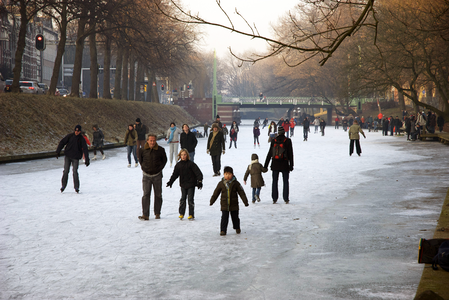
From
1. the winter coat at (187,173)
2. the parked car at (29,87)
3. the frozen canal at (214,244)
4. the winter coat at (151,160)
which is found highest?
the parked car at (29,87)

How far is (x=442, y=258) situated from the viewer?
5.55 meters

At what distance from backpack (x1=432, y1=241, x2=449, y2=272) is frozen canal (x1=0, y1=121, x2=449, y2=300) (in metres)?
0.24

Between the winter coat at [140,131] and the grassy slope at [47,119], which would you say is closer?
the winter coat at [140,131]

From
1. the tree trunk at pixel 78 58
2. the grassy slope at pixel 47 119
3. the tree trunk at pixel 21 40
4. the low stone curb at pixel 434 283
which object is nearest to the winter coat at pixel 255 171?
the low stone curb at pixel 434 283

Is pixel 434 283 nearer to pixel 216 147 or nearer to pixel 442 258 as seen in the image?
pixel 442 258

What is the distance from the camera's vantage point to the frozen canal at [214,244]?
17.6ft

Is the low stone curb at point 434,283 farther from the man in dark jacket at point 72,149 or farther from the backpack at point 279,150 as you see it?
the man in dark jacket at point 72,149

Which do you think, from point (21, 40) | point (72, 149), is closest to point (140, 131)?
point (72, 149)

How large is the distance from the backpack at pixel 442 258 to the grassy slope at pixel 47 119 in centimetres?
1764

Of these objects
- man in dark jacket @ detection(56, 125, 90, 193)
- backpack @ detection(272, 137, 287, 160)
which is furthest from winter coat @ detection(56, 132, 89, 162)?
backpack @ detection(272, 137, 287, 160)

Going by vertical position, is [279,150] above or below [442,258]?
above

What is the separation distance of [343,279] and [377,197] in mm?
6021

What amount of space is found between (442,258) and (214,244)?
306 cm

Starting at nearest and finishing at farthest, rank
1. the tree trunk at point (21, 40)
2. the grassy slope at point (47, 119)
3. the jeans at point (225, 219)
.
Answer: the jeans at point (225, 219), the grassy slope at point (47, 119), the tree trunk at point (21, 40)
